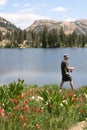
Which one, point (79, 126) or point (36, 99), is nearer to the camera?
point (79, 126)

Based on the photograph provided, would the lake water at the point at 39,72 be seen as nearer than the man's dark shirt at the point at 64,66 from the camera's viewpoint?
No

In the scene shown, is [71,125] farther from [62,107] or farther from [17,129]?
[17,129]

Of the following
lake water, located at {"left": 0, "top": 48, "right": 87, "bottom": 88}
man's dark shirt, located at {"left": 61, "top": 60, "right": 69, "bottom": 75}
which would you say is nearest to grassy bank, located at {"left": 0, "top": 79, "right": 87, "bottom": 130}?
man's dark shirt, located at {"left": 61, "top": 60, "right": 69, "bottom": 75}

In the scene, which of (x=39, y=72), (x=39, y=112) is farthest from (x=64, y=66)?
(x=39, y=72)

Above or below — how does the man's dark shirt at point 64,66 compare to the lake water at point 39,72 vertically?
above

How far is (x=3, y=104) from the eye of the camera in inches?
436

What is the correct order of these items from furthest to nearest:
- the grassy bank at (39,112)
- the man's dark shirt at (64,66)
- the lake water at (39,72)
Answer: the lake water at (39,72)
the man's dark shirt at (64,66)
the grassy bank at (39,112)

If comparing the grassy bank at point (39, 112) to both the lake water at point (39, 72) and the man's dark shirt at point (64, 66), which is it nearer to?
the man's dark shirt at point (64, 66)

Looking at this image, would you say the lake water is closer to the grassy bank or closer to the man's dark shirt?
the man's dark shirt

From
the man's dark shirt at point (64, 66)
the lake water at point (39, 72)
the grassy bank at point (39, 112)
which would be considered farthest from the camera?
the lake water at point (39, 72)

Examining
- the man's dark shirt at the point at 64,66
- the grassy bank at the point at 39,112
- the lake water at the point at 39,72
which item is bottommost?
the lake water at the point at 39,72

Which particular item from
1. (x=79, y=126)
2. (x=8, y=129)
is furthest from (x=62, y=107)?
(x=8, y=129)

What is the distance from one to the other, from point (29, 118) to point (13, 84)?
11.2ft

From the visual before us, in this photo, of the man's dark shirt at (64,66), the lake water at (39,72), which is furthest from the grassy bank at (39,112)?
the lake water at (39,72)
